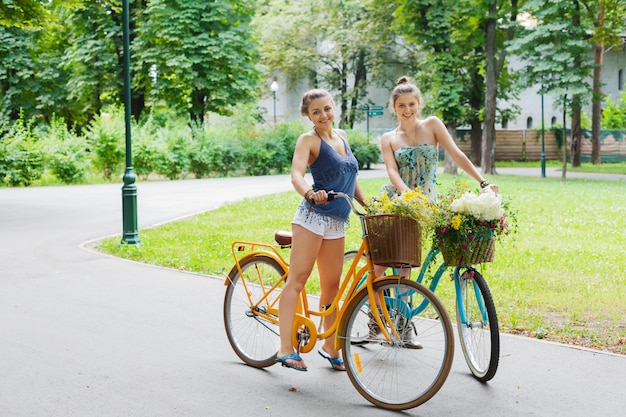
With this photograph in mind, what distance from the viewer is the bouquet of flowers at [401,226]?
15.6 feet

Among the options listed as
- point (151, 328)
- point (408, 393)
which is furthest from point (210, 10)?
point (408, 393)

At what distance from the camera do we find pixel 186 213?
715 inches

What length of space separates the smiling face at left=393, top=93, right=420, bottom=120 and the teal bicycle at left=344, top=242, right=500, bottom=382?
1135mm

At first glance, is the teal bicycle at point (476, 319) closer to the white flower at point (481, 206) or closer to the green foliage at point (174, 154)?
the white flower at point (481, 206)

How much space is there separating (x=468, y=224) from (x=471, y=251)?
0.60ft

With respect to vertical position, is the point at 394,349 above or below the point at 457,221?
below

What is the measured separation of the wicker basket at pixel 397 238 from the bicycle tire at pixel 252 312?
3.45 ft

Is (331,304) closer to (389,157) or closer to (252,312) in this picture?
(252,312)

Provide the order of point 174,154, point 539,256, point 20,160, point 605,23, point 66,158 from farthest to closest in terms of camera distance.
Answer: point 605,23, point 174,154, point 66,158, point 20,160, point 539,256

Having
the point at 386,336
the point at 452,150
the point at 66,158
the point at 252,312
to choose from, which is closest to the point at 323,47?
the point at 66,158

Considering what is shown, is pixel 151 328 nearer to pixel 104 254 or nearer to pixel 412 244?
pixel 412 244

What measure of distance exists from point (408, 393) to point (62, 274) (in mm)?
6392

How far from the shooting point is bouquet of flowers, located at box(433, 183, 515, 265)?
489 centimetres

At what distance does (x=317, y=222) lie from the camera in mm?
5320
